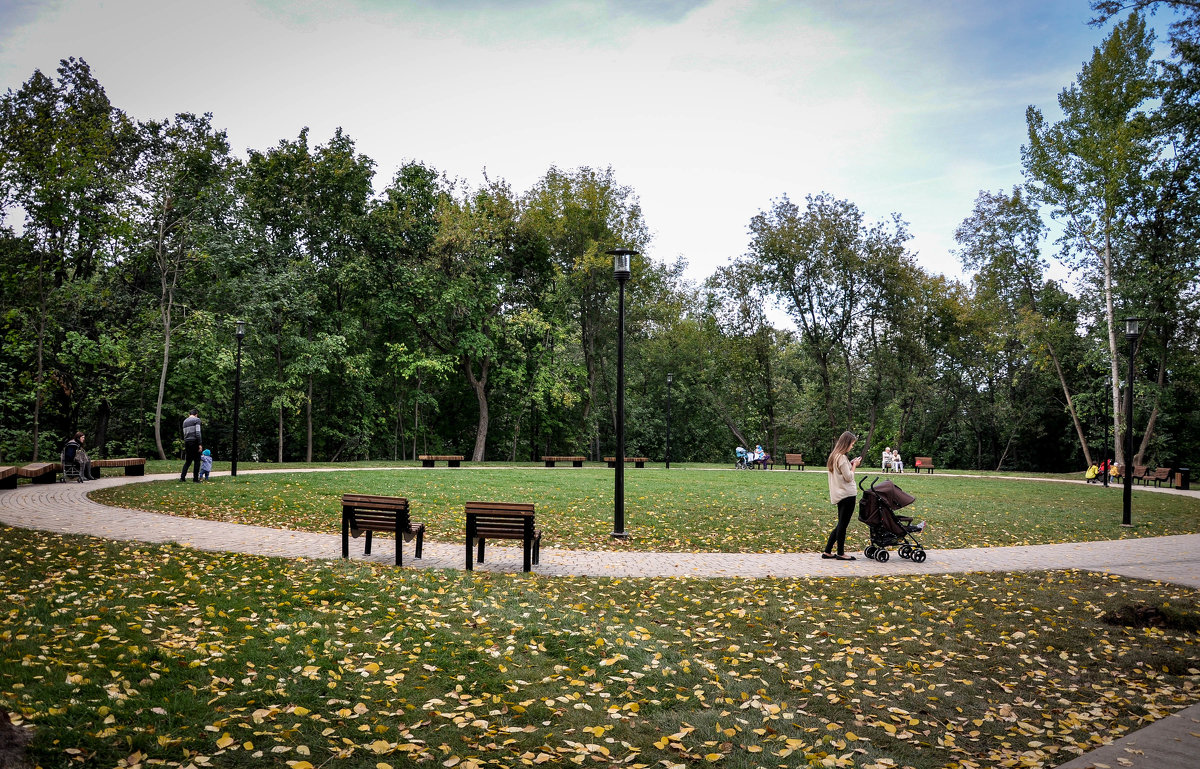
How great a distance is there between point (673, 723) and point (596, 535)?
25.1ft

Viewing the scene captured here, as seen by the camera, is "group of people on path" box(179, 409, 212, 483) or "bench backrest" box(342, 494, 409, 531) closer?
"bench backrest" box(342, 494, 409, 531)

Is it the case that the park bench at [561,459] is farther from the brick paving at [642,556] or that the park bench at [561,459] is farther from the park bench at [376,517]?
the park bench at [376,517]

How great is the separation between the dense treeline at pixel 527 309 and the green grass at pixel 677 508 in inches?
356

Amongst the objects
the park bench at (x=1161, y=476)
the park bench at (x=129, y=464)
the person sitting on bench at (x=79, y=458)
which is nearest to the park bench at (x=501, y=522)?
the person sitting on bench at (x=79, y=458)

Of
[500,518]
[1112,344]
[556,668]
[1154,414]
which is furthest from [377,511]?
[1154,414]

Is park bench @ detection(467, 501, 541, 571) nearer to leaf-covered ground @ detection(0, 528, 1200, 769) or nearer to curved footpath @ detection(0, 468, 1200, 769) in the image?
curved footpath @ detection(0, 468, 1200, 769)

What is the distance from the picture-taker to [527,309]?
39938mm

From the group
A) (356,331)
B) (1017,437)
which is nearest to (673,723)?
(356,331)

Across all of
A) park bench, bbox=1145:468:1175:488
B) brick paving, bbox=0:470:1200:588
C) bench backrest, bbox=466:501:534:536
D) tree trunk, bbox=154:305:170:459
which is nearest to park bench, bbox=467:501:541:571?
bench backrest, bbox=466:501:534:536

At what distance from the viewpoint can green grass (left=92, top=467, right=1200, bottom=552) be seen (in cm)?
1244

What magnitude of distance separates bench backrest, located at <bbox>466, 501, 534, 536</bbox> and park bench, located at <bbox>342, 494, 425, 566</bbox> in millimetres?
948

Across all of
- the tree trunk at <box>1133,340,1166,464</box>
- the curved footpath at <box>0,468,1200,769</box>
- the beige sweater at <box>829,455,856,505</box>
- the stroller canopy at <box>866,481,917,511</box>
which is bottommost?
the curved footpath at <box>0,468,1200,769</box>

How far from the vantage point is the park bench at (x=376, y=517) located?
30.3ft

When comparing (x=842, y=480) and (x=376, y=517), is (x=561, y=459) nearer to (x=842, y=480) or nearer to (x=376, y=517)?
(x=842, y=480)
